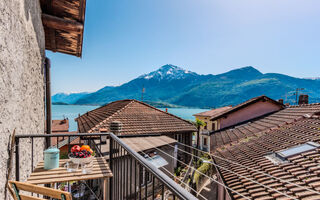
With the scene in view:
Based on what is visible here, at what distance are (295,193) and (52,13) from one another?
629 centimetres

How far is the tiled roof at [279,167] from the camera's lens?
143 inches

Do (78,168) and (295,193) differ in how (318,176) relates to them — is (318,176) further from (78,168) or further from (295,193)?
(78,168)

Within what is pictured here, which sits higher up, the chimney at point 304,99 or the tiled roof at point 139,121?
the chimney at point 304,99

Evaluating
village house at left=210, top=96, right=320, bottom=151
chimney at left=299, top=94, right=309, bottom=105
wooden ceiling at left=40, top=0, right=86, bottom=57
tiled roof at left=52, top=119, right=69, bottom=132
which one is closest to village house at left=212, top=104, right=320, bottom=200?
village house at left=210, top=96, right=320, bottom=151

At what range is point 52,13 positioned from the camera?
3.50m

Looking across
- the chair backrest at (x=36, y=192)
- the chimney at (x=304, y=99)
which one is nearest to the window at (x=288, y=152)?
the chair backrest at (x=36, y=192)

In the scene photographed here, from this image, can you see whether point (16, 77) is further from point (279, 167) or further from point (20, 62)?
point (279, 167)

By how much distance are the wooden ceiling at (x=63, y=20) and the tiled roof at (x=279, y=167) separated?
5340 mm

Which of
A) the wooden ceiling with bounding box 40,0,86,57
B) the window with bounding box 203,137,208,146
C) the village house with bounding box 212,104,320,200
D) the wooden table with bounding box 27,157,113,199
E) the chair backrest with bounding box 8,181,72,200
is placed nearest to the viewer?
the chair backrest with bounding box 8,181,72,200

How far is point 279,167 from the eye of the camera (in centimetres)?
458

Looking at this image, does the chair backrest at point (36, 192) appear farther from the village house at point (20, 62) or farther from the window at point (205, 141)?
the window at point (205, 141)

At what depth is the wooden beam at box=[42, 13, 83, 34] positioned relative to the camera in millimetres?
3427

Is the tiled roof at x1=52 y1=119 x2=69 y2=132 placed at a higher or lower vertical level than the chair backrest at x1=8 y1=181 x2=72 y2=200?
lower

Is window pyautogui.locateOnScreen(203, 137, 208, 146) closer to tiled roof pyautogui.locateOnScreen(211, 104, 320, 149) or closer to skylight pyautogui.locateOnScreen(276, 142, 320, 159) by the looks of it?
tiled roof pyautogui.locateOnScreen(211, 104, 320, 149)
